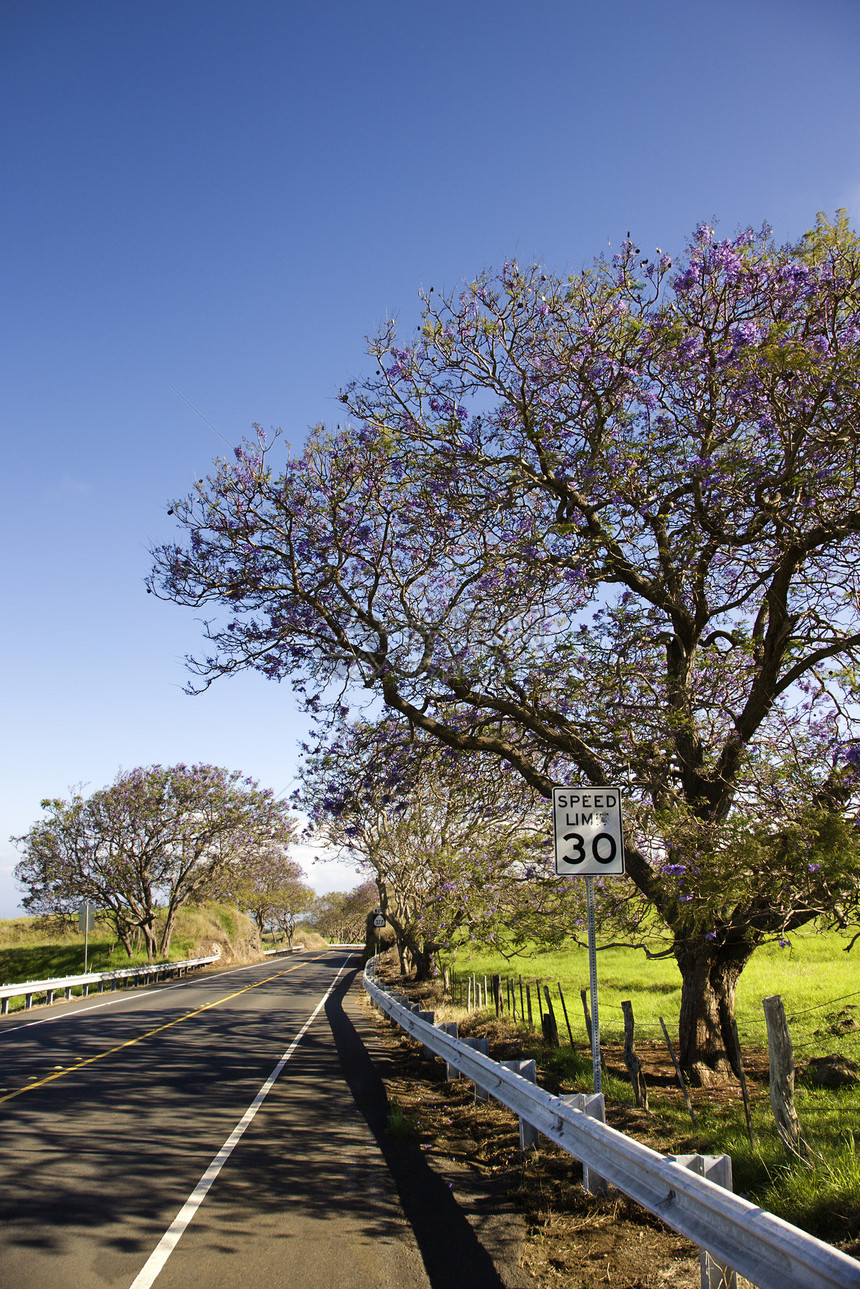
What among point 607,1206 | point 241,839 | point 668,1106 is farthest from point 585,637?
point 241,839

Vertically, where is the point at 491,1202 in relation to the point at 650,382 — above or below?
below

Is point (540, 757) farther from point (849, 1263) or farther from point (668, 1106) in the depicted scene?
point (849, 1263)

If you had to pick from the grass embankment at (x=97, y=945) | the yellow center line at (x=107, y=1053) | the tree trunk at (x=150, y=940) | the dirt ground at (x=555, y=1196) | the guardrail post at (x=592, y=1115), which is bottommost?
the grass embankment at (x=97, y=945)

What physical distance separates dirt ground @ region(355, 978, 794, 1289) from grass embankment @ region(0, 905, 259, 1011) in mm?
36216

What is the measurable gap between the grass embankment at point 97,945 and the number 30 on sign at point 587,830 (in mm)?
39301

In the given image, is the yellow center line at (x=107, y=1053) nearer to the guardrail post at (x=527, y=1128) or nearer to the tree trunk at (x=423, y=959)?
the tree trunk at (x=423, y=959)

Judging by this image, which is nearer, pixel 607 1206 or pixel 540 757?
pixel 607 1206

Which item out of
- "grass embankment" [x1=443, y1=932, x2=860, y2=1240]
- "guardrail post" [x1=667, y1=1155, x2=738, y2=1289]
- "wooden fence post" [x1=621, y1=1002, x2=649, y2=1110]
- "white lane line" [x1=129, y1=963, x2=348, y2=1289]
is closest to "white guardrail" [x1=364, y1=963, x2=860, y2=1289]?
"guardrail post" [x1=667, y1=1155, x2=738, y2=1289]

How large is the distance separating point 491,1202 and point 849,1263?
3911 millimetres

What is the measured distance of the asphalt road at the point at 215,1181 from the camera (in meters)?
5.10

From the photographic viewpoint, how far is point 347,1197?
6.45 meters

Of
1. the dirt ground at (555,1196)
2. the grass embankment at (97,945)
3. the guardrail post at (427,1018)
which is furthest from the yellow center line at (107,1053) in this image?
the grass embankment at (97,945)

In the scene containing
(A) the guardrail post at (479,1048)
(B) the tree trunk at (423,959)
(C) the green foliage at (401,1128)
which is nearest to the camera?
(C) the green foliage at (401,1128)

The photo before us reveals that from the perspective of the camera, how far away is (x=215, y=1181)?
6.80 metres
